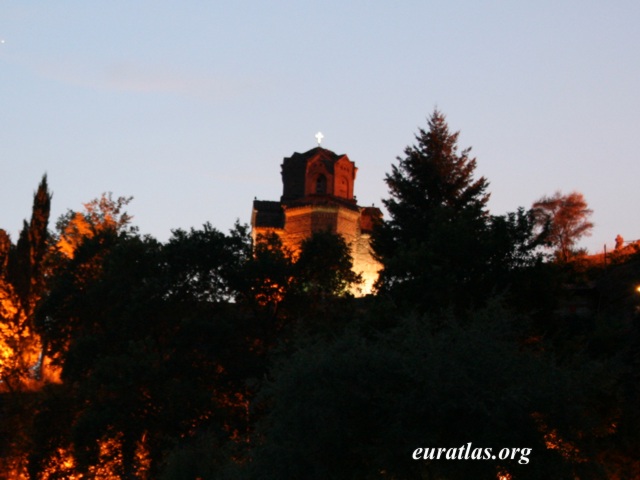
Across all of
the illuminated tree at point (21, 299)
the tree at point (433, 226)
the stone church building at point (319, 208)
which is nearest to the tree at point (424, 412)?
the tree at point (433, 226)

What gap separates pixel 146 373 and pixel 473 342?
11.4 meters

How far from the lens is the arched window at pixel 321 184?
62.4 metres

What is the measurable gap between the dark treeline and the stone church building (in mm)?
20419

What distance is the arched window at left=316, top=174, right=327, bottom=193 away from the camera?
62438mm

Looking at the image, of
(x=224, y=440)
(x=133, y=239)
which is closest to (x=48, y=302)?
(x=133, y=239)

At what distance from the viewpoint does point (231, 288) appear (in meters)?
27.7

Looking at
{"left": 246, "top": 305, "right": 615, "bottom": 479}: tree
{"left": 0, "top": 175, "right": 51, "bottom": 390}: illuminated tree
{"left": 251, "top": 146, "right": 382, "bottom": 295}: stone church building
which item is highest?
{"left": 251, "top": 146, "right": 382, "bottom": 295}: stone church building

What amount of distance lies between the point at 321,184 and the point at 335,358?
47077 millimetres

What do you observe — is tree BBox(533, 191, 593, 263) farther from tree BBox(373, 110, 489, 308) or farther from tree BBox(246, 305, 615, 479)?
tree BBox(246, 305, 615, 479)

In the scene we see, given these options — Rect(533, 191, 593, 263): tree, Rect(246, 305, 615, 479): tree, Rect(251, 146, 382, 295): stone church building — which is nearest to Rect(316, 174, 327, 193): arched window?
Rect(251, 146, 382, 295): stone church building

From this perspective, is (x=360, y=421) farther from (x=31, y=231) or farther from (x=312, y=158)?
(x=312, y=158)

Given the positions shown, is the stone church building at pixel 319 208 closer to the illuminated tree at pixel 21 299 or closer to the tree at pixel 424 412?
the illuminated tree at pixel 21 299

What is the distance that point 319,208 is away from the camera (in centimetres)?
5722

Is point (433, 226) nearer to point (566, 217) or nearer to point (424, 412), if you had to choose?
point (424, 412)
